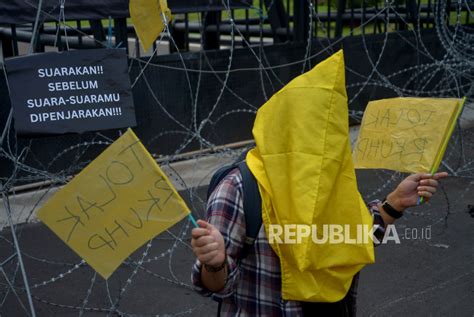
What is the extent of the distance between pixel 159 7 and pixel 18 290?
2.19 meters

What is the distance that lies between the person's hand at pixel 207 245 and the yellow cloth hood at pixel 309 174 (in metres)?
0.19

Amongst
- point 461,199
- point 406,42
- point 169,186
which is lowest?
point 461,199

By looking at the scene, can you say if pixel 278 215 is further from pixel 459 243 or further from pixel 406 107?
pixel 459 243

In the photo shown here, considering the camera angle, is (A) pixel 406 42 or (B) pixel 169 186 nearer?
(B) pixel 169 186

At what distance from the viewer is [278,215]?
2.41 meters

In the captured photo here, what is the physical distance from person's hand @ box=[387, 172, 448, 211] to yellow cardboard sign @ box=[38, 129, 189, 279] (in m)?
0.83

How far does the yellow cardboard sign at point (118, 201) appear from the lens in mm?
2865

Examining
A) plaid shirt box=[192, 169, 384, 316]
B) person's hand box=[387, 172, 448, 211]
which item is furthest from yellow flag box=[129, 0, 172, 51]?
plaid shirt box=[192, 169, 384, 316]

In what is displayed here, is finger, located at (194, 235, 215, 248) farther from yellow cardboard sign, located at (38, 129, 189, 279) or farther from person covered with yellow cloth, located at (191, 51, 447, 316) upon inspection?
yellow cardboard sign, located at (38, 129, 189, 279)

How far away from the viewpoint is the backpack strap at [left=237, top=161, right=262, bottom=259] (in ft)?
8.09

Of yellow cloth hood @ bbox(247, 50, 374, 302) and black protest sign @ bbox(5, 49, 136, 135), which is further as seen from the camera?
black protest sign @ bbox(5, 49, 136, 135)

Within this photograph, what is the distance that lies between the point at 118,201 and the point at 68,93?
109cm

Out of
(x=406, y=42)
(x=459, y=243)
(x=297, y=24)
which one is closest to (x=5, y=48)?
(x=297, y=24)

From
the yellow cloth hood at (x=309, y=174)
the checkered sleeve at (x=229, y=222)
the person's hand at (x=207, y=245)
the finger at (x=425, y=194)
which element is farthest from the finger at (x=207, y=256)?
the finger at (x=425, y=194)
